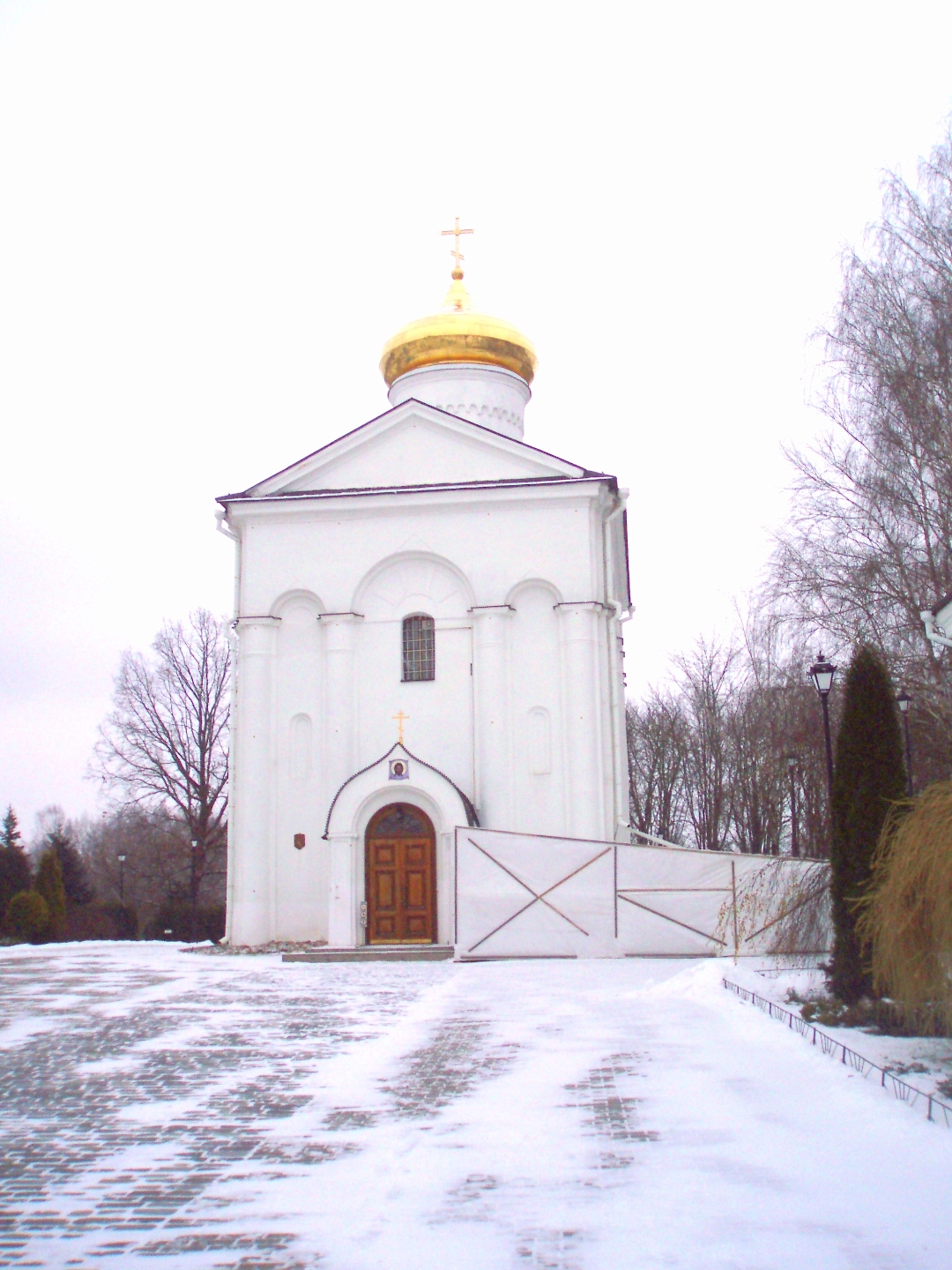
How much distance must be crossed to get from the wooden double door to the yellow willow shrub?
11.9m

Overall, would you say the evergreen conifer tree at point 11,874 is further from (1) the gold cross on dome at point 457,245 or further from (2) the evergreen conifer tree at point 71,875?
(1) the gold cross on dome at point 457,245

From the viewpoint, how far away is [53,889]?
2992 centimetres

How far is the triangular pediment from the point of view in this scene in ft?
65.9

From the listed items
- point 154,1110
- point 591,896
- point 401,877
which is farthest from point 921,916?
point 401,877

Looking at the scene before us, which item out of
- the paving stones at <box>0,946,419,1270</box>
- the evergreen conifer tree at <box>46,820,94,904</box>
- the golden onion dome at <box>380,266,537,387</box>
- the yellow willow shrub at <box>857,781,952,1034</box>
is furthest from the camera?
the evergreen conifer tree at <box>46,820,94,904</box>

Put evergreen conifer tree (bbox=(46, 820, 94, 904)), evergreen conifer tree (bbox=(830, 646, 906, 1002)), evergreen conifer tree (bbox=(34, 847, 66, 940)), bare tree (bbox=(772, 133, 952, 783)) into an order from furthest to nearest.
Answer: evergreen conifer tree (bbox=(46, 820, 94, 904)) → evergreen conifer tree (bbox=(34, 847, 66, 940)) → bare tree (bbox=(772, 133, 952, 783)) → evergreen conifer tree (bbox=(830, 646, 906, 1002))

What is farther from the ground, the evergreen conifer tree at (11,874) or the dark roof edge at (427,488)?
the dark roof edge at (427,488)

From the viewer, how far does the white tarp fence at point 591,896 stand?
15.9 metres

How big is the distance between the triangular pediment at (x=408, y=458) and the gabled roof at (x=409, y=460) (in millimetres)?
15

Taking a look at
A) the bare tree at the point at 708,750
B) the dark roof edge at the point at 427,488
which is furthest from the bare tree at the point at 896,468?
the bare tree at the point at 708,750

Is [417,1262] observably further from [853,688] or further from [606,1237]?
[853,688]

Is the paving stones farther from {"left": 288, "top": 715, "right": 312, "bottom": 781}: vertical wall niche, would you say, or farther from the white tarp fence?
{"left": 288, "top": 715, "right": 312, "bottom": 781}: vertical wall niche

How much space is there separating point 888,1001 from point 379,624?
1270 cm

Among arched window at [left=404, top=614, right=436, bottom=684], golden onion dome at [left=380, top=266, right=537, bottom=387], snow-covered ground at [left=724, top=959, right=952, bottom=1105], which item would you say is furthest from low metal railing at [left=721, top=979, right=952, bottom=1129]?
golden onion dome at [left=380, top=266, right=537, bottom=387]
